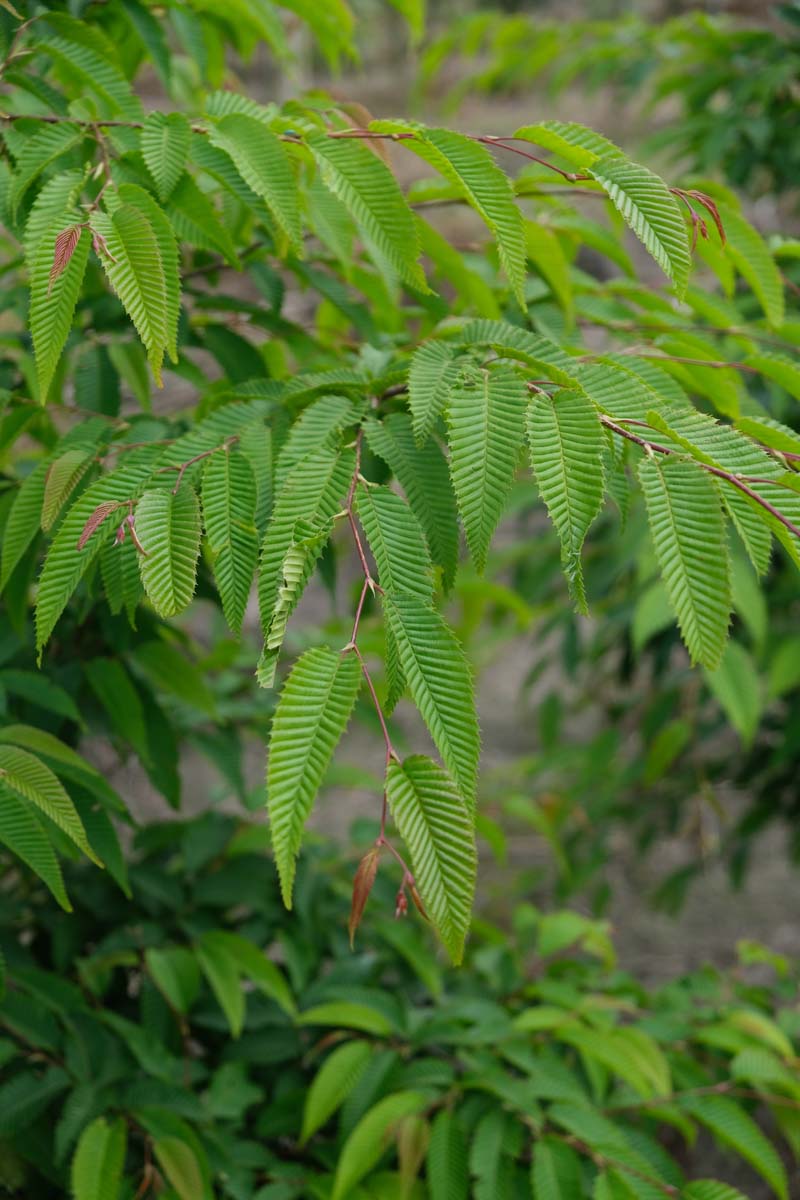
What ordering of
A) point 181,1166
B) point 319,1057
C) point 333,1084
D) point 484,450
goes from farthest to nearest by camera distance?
1. point 319,1057
2. point 333,1084
3. point 181,1166
4. point 484,450

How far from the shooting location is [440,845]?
667 mm

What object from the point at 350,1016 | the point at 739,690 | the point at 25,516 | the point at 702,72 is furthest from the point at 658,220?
the point at 702,72

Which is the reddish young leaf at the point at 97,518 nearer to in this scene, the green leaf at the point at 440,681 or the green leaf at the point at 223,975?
the green leaf at the point at 440,681

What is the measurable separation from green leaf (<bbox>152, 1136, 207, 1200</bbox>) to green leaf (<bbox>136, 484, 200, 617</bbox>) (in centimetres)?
65

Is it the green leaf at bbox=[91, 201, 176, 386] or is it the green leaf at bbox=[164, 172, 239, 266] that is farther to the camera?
the green leaf at bbox=[164, 172, 239, 266]

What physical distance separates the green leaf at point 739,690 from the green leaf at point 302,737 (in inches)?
42.2

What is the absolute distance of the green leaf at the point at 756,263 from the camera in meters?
1.10

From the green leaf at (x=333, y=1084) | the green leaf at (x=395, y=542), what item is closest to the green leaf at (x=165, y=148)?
the green leaf at (x=395, y=542)

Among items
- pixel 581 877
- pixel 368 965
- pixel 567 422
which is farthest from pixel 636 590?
pixel 567 422

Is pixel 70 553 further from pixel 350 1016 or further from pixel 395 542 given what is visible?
pixel 350 1016

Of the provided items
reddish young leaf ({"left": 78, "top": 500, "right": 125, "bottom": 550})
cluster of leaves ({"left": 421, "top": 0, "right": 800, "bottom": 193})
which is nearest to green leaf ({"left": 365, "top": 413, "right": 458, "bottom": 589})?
reddish young leaf ({"left": 78, "top": 500, "right": 125, "bottom": 550})

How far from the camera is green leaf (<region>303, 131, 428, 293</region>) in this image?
3.01ft

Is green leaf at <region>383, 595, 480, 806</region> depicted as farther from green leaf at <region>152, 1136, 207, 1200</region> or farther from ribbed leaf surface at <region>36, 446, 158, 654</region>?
green leaf at <region>152, 1136, 207, 1200</region>

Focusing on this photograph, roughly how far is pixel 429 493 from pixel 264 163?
1.03 feet
